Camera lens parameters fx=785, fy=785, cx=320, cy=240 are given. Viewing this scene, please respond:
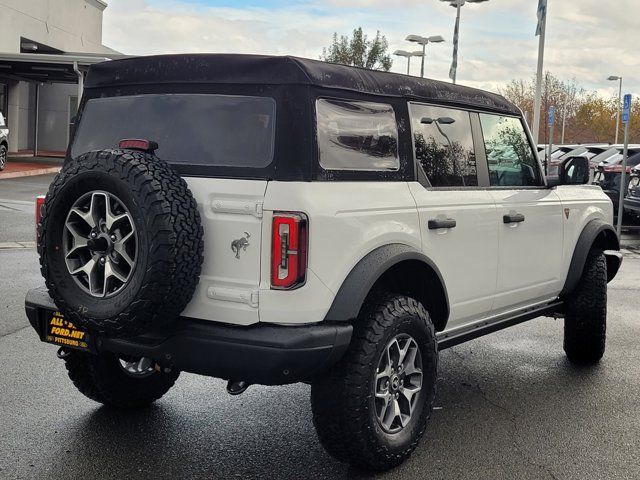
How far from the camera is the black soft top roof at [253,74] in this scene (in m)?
3.52

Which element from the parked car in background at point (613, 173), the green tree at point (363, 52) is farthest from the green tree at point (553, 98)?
the parked car in background at point (613, 173)

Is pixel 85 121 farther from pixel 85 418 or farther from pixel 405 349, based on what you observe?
pixel 405 349

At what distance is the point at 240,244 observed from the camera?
3.34m

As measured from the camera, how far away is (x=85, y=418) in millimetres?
4379

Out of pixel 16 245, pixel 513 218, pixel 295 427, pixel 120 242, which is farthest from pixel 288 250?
pixel 16 245

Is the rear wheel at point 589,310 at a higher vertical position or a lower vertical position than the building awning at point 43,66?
lower

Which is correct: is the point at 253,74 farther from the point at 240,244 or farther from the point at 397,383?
the point at 397,383

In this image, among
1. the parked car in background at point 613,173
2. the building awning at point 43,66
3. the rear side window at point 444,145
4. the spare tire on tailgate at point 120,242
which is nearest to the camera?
the spare tire on tailgate at point 120,242

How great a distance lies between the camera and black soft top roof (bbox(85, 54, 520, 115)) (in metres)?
3.52

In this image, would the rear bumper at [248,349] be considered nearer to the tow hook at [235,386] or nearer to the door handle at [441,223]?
the tow hook at [235,386]

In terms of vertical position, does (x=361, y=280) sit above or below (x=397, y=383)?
above

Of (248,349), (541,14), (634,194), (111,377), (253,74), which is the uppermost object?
(541,14)

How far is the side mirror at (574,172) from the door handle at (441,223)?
1472 mm

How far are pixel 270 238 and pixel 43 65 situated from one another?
2605 cm
